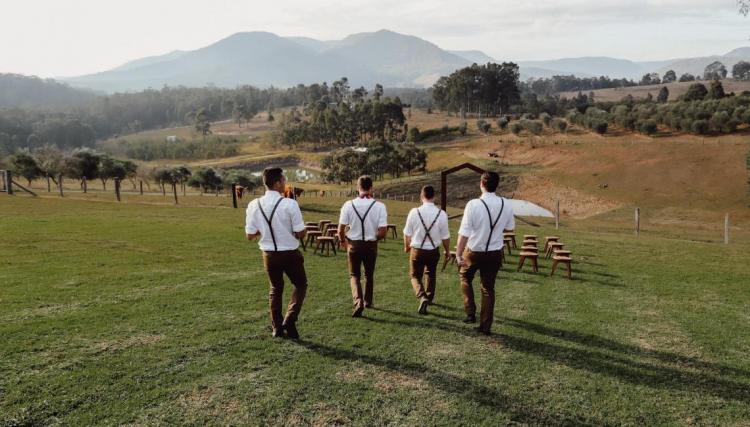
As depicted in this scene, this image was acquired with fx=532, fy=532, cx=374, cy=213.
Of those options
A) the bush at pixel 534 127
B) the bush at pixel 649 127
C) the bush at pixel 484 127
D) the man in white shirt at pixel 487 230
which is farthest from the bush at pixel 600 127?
the man in white shirt at pixel 487 230

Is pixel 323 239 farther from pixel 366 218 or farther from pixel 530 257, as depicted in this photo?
pixel 366 218

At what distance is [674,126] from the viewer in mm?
111938

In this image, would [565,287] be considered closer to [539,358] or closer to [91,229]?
[539,358]

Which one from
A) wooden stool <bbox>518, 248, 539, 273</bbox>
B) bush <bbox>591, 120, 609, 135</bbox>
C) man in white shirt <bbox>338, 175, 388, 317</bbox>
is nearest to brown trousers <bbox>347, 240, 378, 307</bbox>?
man in white shirt <bbox>338, 175, 388, 317</bbox>

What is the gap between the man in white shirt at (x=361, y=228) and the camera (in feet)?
39.1

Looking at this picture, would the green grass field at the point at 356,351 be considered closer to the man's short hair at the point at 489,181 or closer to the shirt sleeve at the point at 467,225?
the shirt sleeve at the point at 467,225

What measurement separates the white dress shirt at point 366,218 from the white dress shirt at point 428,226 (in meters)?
0.66

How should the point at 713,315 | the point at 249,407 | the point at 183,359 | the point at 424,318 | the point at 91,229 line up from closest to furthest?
1. the point at 249,407
2. the point at 183,359
3. the point at 424,318
4. the point at 713,315
5. the point at 91,229

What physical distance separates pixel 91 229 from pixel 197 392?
20.7 m

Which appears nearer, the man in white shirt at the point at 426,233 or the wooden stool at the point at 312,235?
the man in white shirt at the point at 426,233

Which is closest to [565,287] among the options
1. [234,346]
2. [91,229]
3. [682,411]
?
[682,411]

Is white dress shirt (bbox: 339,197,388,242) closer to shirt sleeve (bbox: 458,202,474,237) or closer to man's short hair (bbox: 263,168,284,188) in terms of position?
shirt sleeve (bbox: 458,202,474,237)

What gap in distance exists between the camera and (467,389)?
8688 mm

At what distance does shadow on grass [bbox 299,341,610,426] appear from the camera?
7879 mm
